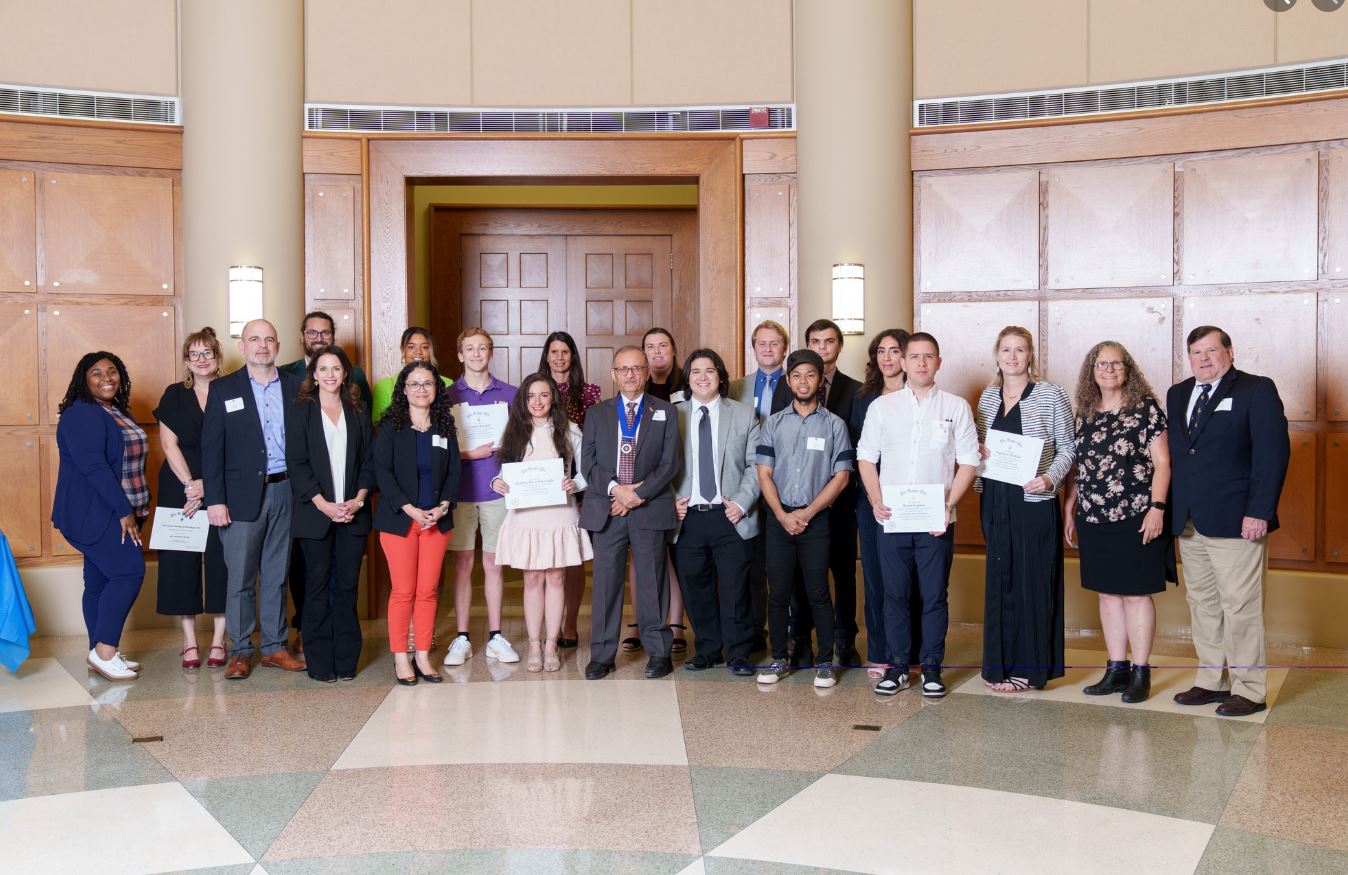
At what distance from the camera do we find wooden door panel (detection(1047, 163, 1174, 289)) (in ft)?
22.5

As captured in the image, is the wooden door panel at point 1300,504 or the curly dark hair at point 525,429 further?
the wooden door panel at point 1300,504

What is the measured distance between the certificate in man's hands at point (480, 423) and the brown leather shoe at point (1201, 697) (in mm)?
3415

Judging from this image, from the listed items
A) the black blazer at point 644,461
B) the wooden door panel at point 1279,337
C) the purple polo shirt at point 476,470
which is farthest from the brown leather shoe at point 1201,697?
the purple polo shirt at point 476,470

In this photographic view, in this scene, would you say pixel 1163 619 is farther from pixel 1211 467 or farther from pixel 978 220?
pixel 978 220

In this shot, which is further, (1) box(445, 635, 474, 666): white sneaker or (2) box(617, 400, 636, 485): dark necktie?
(1) box(445, 635, 474, 666): white sneaker

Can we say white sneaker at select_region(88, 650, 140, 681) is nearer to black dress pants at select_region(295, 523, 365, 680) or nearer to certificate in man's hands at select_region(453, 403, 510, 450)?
black dress pants at select_region(295, 523, 365, 680)

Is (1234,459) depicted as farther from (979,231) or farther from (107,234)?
(107,234)

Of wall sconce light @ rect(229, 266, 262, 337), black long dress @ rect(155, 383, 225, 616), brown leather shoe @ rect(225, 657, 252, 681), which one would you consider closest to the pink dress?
brown leather shoe @ rect(225, 657, 252, 681)

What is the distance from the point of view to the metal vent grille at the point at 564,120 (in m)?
7.29

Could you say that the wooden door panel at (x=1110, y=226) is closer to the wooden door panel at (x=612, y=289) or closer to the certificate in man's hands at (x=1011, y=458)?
the certificate in man's hands at (x=1011, y=458)

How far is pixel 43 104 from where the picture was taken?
6895mm

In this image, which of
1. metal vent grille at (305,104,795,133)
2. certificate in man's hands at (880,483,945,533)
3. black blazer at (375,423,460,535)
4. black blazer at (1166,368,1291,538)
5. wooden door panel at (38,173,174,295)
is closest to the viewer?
black blazer at (1166,368,1291,538)

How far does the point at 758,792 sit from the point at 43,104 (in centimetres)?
604

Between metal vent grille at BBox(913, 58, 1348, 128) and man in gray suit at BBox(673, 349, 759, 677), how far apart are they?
281 centimetres
